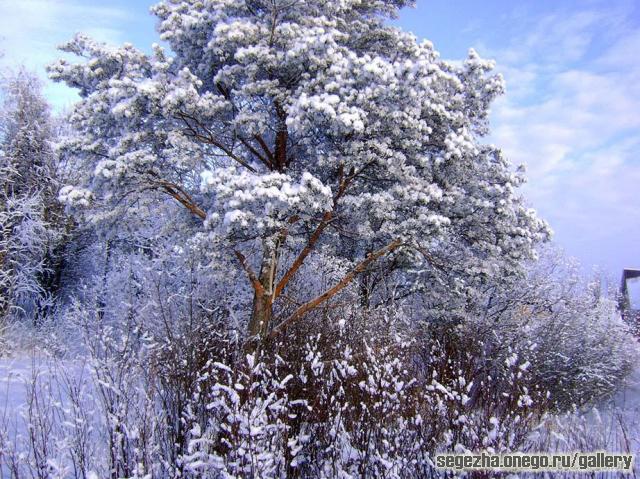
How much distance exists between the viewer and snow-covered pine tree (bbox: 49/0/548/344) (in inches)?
386

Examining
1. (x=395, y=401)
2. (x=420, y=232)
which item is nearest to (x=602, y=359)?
(x=420, y=232)

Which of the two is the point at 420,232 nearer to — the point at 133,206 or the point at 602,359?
the point at 133,206

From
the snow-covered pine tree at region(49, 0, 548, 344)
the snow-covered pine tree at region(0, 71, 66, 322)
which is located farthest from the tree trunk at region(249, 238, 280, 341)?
the snow-covered pine tree at region(0, 71, 66, 322)

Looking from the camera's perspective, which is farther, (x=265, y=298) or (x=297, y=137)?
(x=265, y=298)

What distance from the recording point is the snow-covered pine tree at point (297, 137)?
32.2 ft

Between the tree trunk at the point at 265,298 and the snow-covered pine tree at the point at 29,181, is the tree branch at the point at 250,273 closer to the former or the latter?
the tree trunk at the point at 265,298

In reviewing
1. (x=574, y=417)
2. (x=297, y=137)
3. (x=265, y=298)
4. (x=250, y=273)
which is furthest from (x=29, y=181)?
(x=574, y=417)

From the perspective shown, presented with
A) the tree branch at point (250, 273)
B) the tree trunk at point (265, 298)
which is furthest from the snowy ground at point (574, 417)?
the tree branch at point (250, 273)

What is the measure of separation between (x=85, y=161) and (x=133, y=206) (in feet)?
5.17

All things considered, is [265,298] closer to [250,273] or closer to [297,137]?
[250,273]

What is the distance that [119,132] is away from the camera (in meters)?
11.3

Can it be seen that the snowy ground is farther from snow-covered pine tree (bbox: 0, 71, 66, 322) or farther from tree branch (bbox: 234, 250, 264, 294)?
snow-covered pine tree (bbox: 0, 71, 66, 322)

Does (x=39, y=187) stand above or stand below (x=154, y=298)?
above

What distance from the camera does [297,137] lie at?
11578 mm
